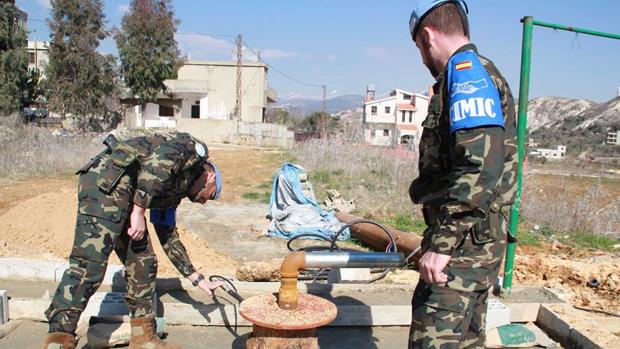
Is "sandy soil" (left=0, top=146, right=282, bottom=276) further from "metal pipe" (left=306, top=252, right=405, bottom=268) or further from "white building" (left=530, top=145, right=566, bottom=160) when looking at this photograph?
"white building" (left=530, top=145, right=566, bottom=160)

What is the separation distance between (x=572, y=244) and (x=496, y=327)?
5.16 meters

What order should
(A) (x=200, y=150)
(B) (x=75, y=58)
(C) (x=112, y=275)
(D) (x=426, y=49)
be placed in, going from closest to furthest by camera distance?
1. (D) (x=426, y=49)
2. (A) (x=200, y=150)
3. (C) (x=112, y=275)
4. (B) (x=75, y=58)

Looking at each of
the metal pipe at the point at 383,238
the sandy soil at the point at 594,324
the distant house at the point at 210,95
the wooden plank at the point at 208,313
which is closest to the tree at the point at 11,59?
the distant house at the point at 210,95

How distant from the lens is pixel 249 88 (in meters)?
44.4

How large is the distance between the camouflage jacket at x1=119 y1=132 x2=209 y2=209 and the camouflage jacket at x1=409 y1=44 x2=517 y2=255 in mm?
1511

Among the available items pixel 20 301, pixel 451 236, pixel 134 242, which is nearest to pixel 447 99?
pixel 451 236

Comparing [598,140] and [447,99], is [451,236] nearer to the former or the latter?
[447,99]

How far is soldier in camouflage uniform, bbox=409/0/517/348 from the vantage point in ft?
6.44

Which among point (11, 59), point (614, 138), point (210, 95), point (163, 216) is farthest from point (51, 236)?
point (614, 138)

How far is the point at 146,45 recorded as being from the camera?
32.1m

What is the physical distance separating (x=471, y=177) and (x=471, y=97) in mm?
323

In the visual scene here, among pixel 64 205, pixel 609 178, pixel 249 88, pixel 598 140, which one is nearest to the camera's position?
pixel 64 205

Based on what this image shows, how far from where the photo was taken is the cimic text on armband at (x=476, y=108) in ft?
6.39

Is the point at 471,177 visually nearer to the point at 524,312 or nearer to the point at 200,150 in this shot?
the point at 200,150
